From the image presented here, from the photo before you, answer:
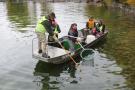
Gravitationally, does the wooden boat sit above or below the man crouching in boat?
below

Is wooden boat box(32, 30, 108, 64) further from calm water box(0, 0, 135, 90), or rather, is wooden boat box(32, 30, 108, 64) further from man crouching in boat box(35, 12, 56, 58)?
calm water box(0, 0, 135, 90)

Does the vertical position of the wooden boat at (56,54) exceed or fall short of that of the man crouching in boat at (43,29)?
it falls short

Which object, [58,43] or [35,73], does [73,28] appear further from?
[35,73]

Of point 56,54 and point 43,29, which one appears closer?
point 43,29

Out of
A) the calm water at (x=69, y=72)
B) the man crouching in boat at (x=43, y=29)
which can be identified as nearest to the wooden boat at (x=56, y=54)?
the man crouching in boat at (x=43, y=29)

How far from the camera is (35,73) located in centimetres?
1834

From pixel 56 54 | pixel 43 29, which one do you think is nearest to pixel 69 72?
pixel 56 54

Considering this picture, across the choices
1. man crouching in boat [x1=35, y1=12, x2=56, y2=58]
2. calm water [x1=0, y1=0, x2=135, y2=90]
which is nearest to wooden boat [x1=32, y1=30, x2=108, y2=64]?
man crouching in boat [x1=35, y1=12, x2=56, y2=58]

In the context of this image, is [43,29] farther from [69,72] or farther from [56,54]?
[69,72]

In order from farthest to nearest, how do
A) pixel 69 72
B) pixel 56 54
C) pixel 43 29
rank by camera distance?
1. pixel 56 54
2. pixel 43 29
3. pixel 69 72

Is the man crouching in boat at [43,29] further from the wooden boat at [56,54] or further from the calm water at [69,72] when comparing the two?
the calm water at [69,72]

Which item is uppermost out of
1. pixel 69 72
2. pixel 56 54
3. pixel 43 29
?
pixel 43 29

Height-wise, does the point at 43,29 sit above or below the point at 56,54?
above

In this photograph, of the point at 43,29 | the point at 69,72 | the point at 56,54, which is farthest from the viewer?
the point at 56,54
